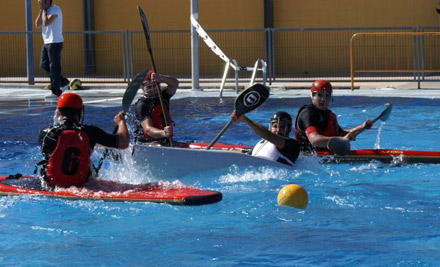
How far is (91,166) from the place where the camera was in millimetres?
7637

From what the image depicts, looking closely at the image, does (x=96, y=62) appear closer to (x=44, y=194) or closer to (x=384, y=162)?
(x=384, y=162)

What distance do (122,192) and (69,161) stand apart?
22.2 inches

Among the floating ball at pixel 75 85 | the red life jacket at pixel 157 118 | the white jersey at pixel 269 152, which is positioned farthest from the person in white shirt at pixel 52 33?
the white jersey at pixel 269 152

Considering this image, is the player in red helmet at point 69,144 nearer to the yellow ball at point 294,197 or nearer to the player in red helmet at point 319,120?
the yellow ball at point 294,197

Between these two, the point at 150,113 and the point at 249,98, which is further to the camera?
the point at 150,113

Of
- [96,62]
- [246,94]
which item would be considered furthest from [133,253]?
[96,62]

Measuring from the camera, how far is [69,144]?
7.25 meters

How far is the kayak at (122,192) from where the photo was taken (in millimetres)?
7074

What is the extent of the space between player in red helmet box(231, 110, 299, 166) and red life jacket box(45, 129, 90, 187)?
1.85 meters

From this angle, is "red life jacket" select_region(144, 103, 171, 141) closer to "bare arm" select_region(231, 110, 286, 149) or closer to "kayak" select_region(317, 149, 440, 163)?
"bare arm" select_region(231, 110, 286, 149)

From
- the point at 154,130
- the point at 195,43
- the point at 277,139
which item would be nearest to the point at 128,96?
the point at 154,130

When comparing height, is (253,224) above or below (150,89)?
below

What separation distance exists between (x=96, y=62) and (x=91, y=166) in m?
17.4

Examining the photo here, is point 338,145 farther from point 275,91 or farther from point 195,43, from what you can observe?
point 195,43
